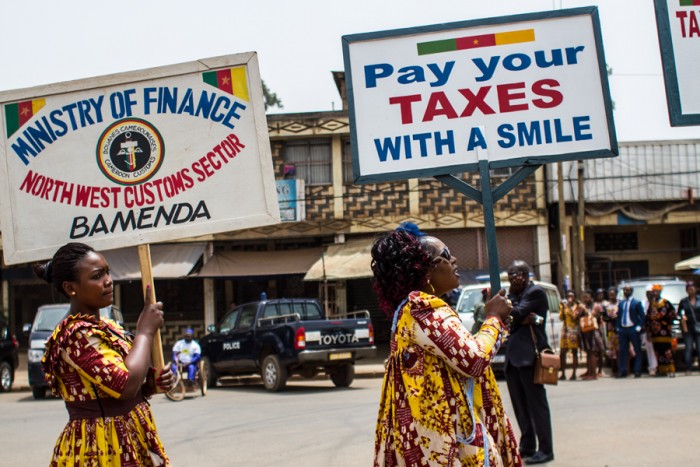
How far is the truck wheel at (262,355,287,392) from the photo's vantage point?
53.6 feet

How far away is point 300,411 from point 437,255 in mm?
9463

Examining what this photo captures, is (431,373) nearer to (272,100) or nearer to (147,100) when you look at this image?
(147,100)

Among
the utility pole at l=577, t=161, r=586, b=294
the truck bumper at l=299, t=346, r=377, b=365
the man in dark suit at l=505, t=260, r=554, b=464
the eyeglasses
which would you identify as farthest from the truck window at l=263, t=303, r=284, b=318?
the eyeglasses

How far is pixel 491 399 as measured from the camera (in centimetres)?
357

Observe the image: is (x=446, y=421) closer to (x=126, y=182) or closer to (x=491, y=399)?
(x=491, y=399)

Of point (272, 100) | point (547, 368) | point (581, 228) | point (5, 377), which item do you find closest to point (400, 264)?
point (547, 368)

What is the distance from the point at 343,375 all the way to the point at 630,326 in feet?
18.8

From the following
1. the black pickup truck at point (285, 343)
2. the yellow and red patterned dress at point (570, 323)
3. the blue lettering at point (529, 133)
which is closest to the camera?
the blue lettering at point (529, 133)

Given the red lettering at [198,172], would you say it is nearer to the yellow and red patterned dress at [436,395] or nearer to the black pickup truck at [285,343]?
the yellow and red patterned dress at [436,395]

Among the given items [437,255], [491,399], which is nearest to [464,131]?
[437,255]

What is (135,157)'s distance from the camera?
4938mm

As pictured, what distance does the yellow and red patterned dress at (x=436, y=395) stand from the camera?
3.36m

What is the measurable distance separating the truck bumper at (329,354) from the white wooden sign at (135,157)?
36.4 feet

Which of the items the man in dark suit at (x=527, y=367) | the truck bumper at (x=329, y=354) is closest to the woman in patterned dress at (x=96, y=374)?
the man in dark suit at (x=527, y=367)
